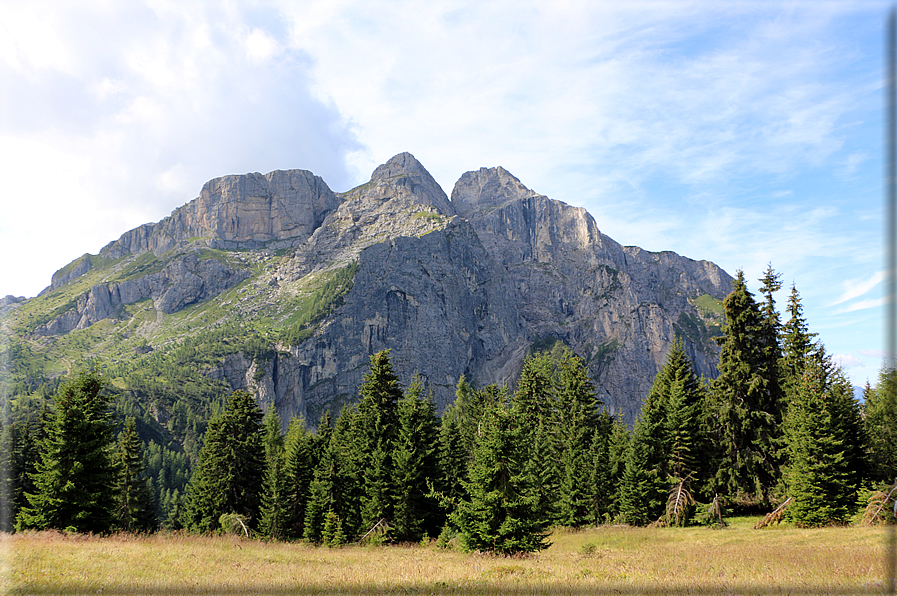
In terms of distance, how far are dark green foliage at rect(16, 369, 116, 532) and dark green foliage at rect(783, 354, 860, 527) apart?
40559mm

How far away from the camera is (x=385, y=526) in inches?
1249

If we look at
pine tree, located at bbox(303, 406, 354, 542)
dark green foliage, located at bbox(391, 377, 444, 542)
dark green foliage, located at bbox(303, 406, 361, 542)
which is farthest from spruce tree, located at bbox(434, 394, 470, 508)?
dark green foliage, located at bbox(303, 406, 361, 542)

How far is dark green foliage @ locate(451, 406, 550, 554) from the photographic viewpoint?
1994cm

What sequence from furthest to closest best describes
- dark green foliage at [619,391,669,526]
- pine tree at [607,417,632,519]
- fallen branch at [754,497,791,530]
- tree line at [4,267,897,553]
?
pine tree at [607,417,632,519] → dark green foliage at [619,391,669,526] → fallen branch at [754,497,791,530] → tree line at [4,267,897,553]

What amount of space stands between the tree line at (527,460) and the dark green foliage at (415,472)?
10 centimetres

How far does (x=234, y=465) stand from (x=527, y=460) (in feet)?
A: 92.4

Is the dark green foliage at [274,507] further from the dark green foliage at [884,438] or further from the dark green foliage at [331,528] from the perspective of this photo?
the dark green foliage at [884,438]

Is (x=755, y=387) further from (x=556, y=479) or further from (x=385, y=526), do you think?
(x=385, y=526)

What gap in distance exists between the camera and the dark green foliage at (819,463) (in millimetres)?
25484

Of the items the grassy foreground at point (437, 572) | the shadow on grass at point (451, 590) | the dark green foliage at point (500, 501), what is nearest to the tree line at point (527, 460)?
the dark green foliage at point (500, 501)

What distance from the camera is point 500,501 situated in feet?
66.7

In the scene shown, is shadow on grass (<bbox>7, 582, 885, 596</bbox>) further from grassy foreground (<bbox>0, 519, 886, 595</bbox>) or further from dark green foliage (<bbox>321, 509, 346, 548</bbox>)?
dark green foliage (<bbox>321, 509, 346, 548</bbox>)

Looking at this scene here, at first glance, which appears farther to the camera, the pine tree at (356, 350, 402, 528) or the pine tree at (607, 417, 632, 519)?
the pine tree at (607, 417, 632, 519)

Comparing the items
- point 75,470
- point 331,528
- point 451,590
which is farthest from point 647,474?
point 75,470
